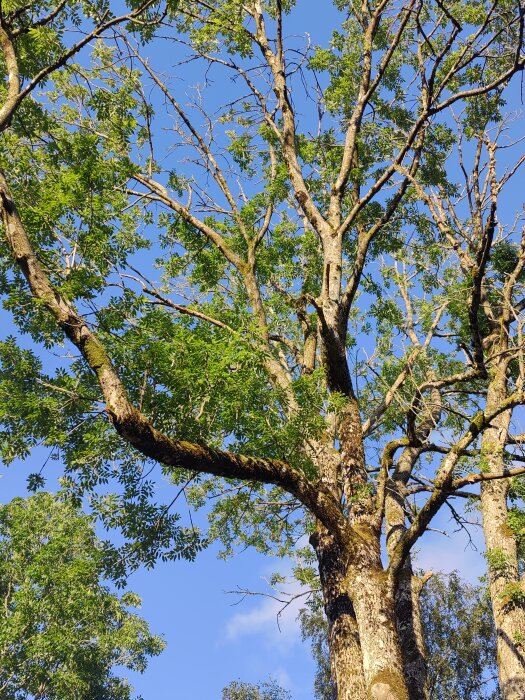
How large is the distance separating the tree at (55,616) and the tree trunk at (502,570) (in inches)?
422

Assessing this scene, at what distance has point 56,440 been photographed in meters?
8.75

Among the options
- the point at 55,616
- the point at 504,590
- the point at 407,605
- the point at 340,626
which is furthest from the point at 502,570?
the point at 55,616

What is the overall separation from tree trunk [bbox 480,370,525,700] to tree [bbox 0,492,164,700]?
35.1 feet

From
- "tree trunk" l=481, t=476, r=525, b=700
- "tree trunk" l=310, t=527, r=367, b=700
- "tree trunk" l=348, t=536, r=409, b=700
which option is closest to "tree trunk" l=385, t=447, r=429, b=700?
"tree trunk" l=310, t=527, r=367, b=700

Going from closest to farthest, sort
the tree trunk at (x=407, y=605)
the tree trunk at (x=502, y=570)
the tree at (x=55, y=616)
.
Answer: the tree trunk at (x=502, y=570), the tree trunk at (x=407, y=605), the tree at (x=55, y=616)

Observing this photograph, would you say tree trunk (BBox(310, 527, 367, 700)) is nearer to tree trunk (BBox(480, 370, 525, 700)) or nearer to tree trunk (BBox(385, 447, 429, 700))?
tree trunk (BBox(385, 447, 429, 700))

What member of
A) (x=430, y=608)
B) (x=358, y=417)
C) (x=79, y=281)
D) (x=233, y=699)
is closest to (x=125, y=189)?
(x=79, y=281)

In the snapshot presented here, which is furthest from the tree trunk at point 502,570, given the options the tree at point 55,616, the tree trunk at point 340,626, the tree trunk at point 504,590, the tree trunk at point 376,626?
the tree at point 55,616

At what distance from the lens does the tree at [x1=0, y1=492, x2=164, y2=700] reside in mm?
20453

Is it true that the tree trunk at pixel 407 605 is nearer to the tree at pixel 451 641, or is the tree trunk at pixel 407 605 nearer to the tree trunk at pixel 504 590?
the tree trunk at pixel 504 590

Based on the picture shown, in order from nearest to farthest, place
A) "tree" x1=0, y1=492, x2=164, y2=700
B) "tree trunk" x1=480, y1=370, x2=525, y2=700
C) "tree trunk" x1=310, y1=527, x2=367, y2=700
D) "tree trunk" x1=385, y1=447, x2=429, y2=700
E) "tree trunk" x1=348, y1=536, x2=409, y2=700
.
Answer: "tree trunk" x1=348, y1=536, x2=409, y2=700 < "tree trunk" x1=310, y1=527, x2=367, y2=700 < "tree trunk" x1=480, y1=370, x2=525, y2=700 < "tree trunk" x1=385, y1=447, x2=429, y2=700 < "tree" x1=0, y1=492, x2=164, y2=700

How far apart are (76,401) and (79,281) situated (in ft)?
5.81

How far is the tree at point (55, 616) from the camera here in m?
20.5

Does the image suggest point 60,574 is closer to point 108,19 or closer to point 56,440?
point 56,440
